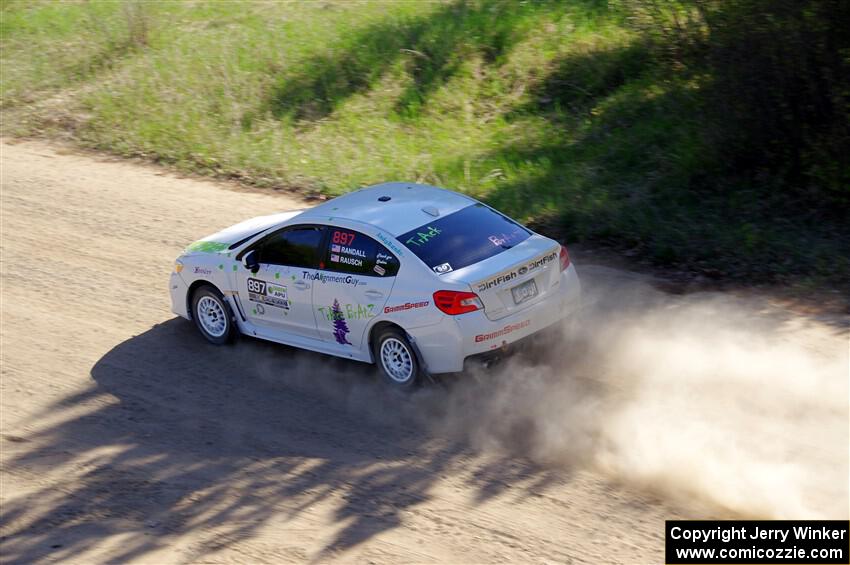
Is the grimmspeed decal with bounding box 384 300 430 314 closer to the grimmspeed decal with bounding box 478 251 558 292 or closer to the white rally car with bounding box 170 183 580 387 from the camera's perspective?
the white rally car with bounding box 170 183 580 387

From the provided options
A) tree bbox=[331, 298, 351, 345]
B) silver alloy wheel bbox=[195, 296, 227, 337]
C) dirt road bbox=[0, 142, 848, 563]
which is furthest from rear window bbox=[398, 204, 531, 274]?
silver alloy wheel bbox=[195, 296, 227, 337]

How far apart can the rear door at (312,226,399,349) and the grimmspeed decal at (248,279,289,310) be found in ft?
1.52

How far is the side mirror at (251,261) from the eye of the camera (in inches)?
397

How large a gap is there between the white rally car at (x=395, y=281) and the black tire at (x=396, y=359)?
0.5 inches

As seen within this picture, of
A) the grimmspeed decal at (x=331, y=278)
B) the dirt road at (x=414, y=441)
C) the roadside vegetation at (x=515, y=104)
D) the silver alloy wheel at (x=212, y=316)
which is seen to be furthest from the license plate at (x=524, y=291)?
the silver alloy wheel at (x=212, y=316)

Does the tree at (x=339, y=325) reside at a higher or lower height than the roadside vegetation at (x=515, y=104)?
lower

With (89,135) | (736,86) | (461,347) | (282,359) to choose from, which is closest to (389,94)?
(89,135)

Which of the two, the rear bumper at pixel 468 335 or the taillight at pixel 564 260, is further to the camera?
the taillight at pixel 564 260

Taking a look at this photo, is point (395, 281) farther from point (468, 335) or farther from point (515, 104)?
point (515, 104)

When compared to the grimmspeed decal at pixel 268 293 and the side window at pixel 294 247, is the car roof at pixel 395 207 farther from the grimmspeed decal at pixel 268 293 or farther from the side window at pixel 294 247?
the grimmspeed decal at pixel 268 293

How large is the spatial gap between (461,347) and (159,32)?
1649 cm

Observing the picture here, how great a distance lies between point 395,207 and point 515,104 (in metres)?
7.86

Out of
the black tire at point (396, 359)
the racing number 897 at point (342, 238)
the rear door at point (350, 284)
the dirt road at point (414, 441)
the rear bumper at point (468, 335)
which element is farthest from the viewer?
the racing number 897 at point (342, 238)

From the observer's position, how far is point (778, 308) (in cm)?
1021
